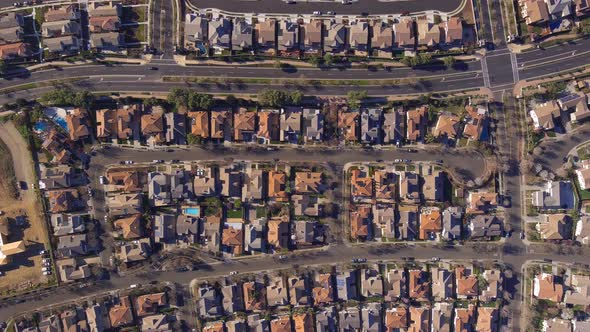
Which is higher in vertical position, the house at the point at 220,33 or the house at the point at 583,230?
the house at the point at 220,33

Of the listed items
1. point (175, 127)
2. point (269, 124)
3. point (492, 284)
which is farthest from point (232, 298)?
point (492, 284)

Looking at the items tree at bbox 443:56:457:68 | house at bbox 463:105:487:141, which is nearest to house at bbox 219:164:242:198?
house at bbox 463:105:487:141

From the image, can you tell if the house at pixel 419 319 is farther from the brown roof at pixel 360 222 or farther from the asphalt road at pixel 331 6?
the asphalt road at pixel 331 6

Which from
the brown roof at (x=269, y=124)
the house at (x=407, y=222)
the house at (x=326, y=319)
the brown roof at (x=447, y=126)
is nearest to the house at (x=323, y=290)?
the house at (x=326, y=319)

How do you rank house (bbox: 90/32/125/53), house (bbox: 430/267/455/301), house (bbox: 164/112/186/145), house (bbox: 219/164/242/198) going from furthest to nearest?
house (bbox: 430/267/455/301) → house (bbox: 219/164/242/198) → house (bbox: 164/112/186/145) → house (bbox: 90/32/125/53)

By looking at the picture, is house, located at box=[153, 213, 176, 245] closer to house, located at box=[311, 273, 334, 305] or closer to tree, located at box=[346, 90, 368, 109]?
house, located at box=[311, 273, 334, 305]

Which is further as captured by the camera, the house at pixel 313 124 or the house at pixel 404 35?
the house at pixel 313 124

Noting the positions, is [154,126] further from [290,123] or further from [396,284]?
[396,284]

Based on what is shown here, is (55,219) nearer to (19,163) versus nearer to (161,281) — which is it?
(19,163)
